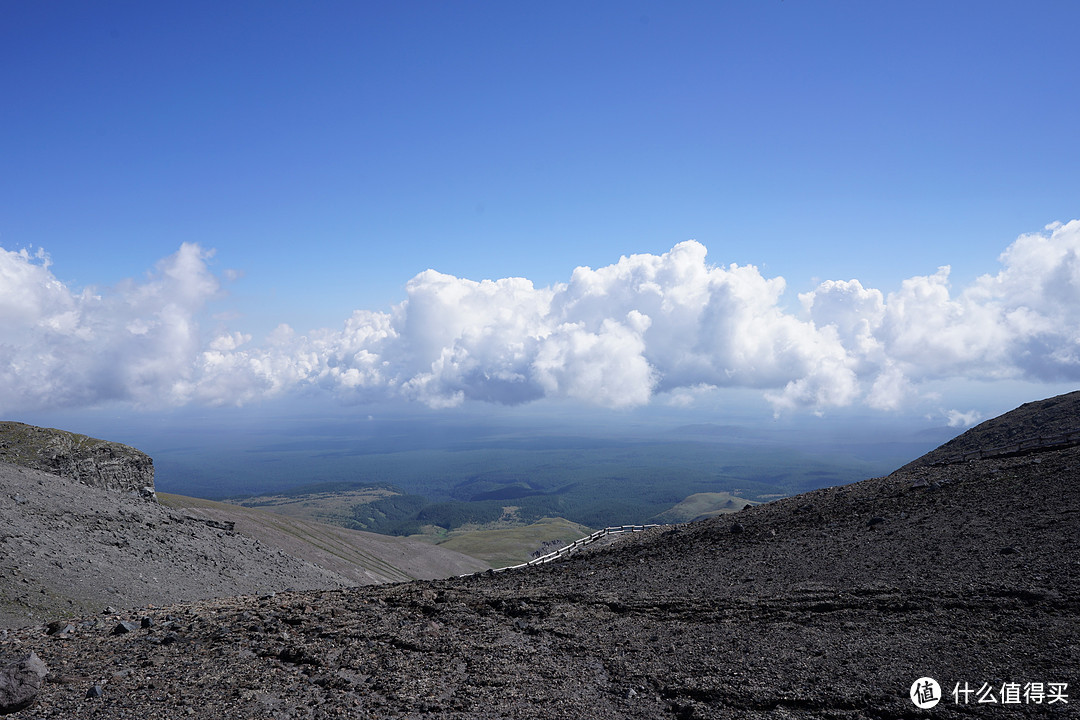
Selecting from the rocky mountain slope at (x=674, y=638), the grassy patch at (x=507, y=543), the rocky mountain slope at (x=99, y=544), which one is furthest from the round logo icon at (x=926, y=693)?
the grassy patch at (x=507, y=543)

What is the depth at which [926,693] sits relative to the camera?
1117cm

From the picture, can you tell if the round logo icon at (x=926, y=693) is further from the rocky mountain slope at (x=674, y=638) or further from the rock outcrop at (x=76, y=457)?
the rock outcrop at (x=76, y=457)

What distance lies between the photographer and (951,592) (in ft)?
48.5

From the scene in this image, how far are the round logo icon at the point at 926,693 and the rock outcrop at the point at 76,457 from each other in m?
44.1

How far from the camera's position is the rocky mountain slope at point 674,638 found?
37.5 ft

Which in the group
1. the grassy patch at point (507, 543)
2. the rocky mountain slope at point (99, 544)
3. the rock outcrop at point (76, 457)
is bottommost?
the grassy patch at point (507, 543)

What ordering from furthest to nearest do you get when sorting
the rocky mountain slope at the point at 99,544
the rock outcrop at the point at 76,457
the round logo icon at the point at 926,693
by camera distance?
1. the rock outcrop at the point at 76,457
2. the rocky mountain slope at the point at 99,544
3. the round logo icon at the point at 926,693

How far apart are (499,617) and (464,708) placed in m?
5.20

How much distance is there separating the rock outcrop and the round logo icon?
44.1m

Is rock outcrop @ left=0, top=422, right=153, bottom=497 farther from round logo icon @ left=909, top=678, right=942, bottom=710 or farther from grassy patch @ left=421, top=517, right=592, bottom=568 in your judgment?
grassy patch @ left=421, top=517, right=592, bottom=568

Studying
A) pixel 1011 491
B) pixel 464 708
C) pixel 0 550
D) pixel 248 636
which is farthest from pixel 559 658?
pixel 0 550

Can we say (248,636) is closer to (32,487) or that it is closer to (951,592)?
(951,592)

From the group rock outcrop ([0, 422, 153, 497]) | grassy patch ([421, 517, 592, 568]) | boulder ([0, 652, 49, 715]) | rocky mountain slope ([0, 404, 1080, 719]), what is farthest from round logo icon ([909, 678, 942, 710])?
grassy patch ([421, 517, 592, 568])

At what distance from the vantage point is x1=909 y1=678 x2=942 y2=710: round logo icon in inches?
430
